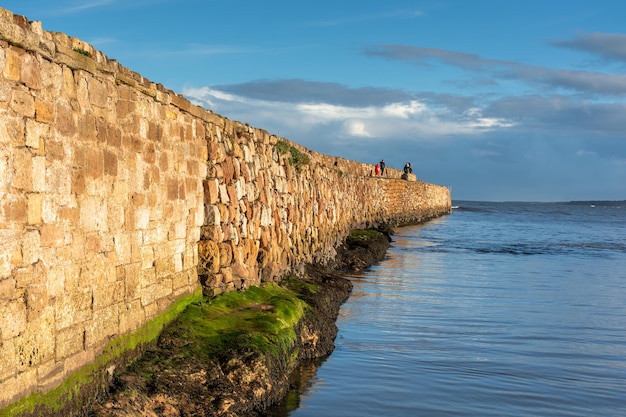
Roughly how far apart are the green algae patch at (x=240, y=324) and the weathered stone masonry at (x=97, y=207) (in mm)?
223

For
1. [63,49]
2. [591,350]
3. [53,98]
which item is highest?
[63,49]

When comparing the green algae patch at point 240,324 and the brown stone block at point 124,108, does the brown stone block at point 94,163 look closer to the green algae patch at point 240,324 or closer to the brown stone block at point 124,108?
the brown stone block at point 124,108

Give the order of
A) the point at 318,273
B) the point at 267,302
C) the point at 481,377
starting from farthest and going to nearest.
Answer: the point at 318,273
the point at 267,302
the point at 481,377

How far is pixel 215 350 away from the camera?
23.5ft

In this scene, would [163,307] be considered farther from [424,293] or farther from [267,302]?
[424,293]

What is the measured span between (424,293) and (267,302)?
607 centimetres

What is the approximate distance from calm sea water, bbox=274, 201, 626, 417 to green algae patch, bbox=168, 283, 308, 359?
22.8 inches

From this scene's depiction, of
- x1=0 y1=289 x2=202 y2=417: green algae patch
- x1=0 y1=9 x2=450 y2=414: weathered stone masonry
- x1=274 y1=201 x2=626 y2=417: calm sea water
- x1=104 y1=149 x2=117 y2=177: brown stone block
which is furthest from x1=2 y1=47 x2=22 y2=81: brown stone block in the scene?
x1=274 y1=201 x2=626 y2=417: calm sea water

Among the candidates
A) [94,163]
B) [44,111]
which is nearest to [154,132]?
[94,163]

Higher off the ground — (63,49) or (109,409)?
(63,49)

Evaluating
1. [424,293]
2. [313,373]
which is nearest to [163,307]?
[313,373]

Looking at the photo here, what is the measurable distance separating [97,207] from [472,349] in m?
5.58

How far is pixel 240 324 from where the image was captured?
8141 millimetres

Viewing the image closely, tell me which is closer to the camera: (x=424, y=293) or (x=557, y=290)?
(x=424, y=293)
